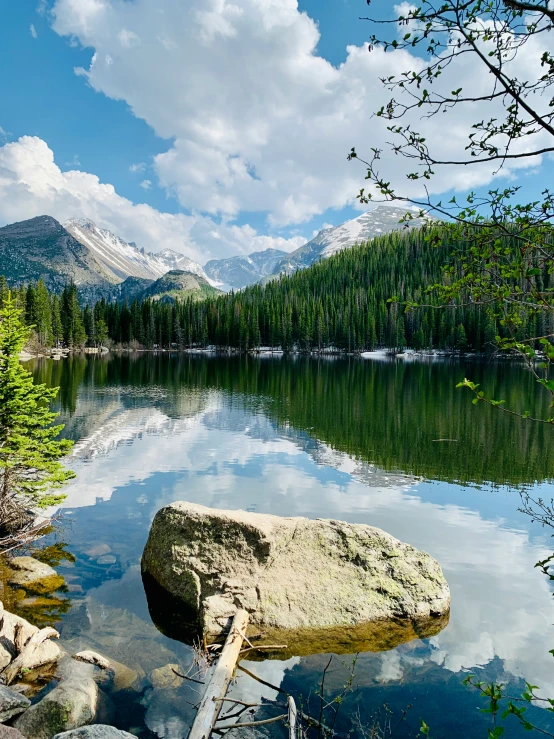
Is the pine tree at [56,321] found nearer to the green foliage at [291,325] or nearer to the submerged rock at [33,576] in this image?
the green foliage at [291,325]

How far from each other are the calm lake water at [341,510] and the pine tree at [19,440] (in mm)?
2219

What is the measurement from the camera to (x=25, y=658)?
8625 mm

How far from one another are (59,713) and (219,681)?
2645 millimetres

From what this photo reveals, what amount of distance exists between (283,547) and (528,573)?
8176 mm

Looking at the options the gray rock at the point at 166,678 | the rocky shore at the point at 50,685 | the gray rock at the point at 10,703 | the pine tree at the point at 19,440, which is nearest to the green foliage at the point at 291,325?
the pine tree at the point at 19,440

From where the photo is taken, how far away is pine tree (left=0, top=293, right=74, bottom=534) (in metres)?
13.1

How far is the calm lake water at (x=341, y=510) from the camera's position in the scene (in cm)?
879

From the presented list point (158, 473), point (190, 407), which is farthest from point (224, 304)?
point (158, 473)

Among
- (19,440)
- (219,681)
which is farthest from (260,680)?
(19,440)

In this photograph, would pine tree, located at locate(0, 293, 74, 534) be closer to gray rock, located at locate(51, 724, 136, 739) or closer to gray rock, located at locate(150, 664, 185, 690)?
gray rock, located at locate(150, 664, 185, 690)

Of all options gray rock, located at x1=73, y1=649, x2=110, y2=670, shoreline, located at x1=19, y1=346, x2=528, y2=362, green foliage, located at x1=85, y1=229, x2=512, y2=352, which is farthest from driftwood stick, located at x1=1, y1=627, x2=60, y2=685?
green foliage, located at x1=85, y1=229, x2=512, y2=352

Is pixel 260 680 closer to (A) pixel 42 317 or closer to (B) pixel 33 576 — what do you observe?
(B) pixel 33 576

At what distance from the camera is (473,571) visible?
44.7 feet

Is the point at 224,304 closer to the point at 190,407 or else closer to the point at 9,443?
the point at 190,407
